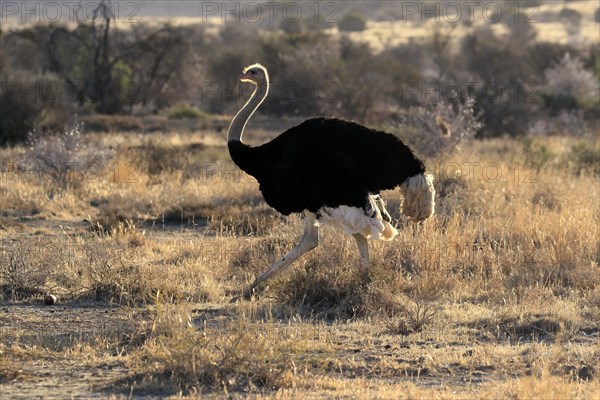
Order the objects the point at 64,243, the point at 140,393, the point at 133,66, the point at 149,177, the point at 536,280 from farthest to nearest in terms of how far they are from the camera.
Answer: the point at 133,66 → the point at 149,177 → the point at 64,243 → the point at 536,280 → the point at 140,393

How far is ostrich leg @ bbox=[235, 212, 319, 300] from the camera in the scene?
360 inches

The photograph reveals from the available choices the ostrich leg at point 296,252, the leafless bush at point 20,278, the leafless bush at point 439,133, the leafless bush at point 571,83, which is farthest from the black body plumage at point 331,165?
the leafless bush at point 571,83

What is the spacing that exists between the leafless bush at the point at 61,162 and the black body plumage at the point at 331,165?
22.2 feet

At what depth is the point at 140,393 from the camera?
6.46 metres

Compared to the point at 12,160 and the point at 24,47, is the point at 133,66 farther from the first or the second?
the point at 12,160

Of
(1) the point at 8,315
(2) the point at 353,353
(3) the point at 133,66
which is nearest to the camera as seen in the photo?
(2) the point at 353,353

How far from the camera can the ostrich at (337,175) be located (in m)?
8.77

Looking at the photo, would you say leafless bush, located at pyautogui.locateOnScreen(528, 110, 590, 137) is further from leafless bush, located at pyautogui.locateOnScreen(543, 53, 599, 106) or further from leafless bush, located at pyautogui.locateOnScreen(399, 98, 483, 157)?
leafless bush, located at pyautogui.locateOnScreen(399, 98, 483, 157)

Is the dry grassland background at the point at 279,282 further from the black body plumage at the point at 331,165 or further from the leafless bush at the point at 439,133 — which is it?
the black body plumage at the point at 331,165

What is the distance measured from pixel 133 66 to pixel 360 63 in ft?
22.9

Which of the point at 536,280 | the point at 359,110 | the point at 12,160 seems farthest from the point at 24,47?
the point at 536,280

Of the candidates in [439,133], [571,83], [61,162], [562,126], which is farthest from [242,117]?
[571,83]

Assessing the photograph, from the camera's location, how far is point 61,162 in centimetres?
1556

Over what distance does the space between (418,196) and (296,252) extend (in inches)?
41.7
